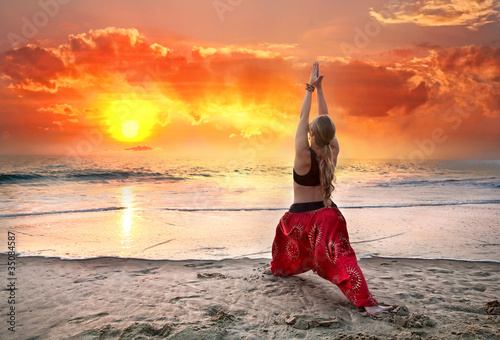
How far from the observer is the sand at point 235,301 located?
304 cm

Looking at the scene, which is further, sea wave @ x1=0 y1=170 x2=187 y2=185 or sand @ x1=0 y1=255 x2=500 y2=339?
sea wave @ x1=0 y1=170 x2=187 y2=185

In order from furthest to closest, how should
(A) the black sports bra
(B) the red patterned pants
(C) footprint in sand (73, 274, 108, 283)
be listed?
(C) footprint in sand (73, 274, 108, 283) → (A) the black sports bra → (B) the red patterned pants

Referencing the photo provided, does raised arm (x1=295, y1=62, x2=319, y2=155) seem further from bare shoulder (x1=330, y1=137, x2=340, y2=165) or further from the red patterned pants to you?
the red patterned pants

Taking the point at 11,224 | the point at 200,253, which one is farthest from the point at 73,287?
the point at 11,224

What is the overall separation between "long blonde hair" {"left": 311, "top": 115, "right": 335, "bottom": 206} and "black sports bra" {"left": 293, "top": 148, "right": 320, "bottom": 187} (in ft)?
0.17

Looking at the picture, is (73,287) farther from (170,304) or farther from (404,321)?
(404,321)

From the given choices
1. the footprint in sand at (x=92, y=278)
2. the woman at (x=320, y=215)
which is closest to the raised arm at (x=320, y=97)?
the woman at (x=320, y=215)

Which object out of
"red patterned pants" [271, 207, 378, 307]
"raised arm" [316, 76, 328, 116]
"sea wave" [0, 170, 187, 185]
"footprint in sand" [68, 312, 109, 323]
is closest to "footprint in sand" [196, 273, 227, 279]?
"red patterned pants" [271, 207, 378, 307]

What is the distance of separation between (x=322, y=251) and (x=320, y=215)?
354mm

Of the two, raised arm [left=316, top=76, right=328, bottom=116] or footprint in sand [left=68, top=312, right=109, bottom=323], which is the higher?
raised arm [left=316, top=76, right=328, bottom=116]

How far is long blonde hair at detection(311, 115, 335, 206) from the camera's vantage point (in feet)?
11.8

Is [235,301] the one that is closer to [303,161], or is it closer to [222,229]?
[303,161]

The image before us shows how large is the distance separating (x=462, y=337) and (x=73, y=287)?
12.3 ft

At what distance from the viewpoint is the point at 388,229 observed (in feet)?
24.5
